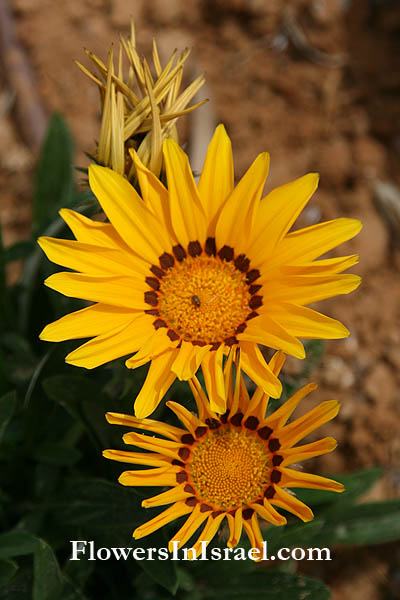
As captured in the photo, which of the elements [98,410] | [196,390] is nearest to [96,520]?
[98,410]

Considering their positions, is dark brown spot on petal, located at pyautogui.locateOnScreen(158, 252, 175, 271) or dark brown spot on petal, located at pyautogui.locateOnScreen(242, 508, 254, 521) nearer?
Answer: dark brown spot on petal, located at pyautogui.locateOnScreen(242, 508, 254, 521)

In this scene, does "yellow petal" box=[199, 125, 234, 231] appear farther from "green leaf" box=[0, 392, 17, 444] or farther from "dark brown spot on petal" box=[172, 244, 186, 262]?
"green leaf" box=[0, 392, 17, 444]

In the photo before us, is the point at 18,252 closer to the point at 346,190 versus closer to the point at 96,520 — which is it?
the point at 96,520

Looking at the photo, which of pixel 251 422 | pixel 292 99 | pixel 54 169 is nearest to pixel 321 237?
pixel 251 422

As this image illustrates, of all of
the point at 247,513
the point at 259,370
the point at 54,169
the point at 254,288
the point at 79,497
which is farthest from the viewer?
the point at 54,169

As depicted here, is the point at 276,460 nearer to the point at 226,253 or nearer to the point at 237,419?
the point at 237,419

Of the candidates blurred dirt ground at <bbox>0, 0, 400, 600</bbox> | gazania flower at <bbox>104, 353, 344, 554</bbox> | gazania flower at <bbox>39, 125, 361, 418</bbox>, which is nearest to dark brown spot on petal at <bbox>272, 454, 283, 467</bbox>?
gazania flower at <bbox>104, 353, 344, 554</bbox>
